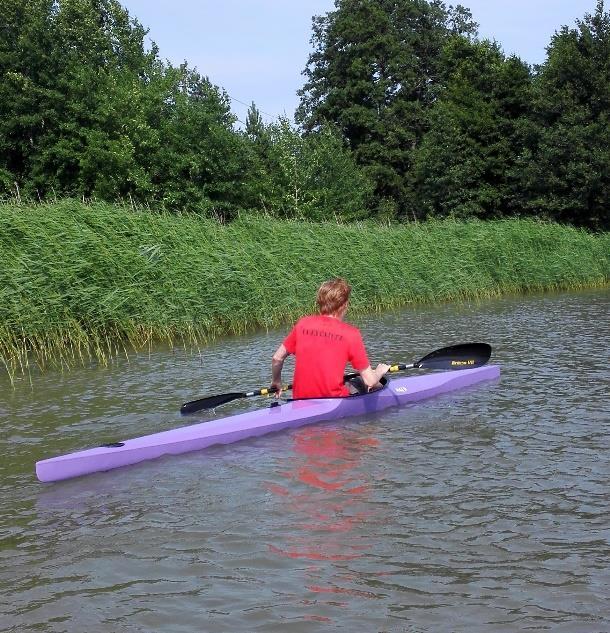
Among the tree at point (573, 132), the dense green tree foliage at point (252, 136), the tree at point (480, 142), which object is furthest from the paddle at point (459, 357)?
the tree at point (480, 142)

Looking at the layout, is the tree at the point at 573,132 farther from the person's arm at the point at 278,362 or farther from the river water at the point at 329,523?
the person's arm at the point at 278,362

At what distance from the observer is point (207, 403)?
7.92 meters

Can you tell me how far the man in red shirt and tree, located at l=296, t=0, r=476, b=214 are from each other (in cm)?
3923

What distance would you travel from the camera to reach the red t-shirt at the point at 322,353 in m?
7.45

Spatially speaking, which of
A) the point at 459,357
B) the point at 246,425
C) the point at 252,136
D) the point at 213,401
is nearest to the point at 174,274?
the point at 459,357

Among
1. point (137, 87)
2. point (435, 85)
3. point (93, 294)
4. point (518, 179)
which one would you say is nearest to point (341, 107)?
point (435, 85)

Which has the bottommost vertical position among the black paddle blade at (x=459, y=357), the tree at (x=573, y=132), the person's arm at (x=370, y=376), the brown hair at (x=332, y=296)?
the black paddle blade at (x=459, y=357)

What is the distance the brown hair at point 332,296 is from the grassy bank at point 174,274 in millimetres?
4988

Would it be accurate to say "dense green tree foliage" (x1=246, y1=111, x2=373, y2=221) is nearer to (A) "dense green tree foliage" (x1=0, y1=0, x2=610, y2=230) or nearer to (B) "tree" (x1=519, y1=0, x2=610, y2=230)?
(A) "dense green tree foliage" (x1=0, y1=0, x2=610, y2=230)

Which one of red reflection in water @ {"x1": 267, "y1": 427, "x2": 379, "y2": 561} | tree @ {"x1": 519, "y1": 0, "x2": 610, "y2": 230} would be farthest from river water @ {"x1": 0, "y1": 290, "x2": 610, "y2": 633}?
tree @ {"x1": 519, "y1": 0, "x2": 610, "y2": 230}

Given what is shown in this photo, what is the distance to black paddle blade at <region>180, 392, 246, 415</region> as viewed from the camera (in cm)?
784

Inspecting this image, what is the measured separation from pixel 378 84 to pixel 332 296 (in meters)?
44.3

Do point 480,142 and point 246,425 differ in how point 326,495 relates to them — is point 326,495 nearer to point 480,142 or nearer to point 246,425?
point 246,425

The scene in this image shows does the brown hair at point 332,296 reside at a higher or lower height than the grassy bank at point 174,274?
lower
